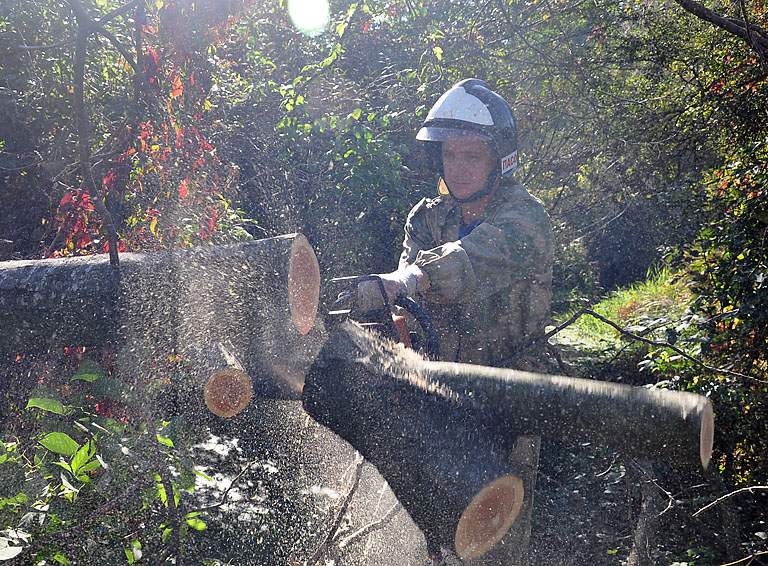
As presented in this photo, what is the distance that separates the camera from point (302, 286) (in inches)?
114

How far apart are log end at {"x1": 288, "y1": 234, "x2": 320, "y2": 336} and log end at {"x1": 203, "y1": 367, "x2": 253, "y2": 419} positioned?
297mm

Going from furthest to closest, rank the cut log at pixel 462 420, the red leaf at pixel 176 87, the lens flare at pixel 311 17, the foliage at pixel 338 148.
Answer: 1. the lens flare at pixel 311 17
2. the red leaf at pixel 176 87
3. the foliage at pixel 338 148
4. the cut log at pixel 462 420

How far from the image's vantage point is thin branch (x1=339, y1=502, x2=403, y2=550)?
3.51 meters

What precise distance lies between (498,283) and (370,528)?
1.32m

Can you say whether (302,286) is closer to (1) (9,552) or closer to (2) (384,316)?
(2) (384,316)

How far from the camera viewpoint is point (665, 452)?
207cm

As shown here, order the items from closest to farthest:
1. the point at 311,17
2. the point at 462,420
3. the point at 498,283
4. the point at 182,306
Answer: the point at 462,420 < the point at 182,306 < the point at 498,283 < the point at 311,17

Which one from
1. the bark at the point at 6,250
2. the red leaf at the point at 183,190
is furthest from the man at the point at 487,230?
the bark at the point at 6,250

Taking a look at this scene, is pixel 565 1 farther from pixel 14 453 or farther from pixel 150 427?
pixel 14 453

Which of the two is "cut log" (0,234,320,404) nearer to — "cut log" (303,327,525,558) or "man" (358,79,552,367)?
"cut log" (303,327,525,558)

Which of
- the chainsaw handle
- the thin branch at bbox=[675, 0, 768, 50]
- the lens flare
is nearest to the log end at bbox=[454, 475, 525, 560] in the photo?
the chainsaw handle

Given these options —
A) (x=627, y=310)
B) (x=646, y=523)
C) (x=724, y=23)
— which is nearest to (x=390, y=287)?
(x=646, y=523)

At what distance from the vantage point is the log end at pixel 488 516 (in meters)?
2.31

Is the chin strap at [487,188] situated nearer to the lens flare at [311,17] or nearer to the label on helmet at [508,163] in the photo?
the label on helmet at [508,163]
